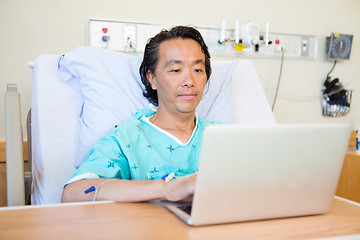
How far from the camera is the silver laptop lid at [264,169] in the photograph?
0.69 m

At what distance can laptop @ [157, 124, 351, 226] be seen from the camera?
69cm

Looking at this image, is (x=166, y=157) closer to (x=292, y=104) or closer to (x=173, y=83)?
(x=173, y=83)

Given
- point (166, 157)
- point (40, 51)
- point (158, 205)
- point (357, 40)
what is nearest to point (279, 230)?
point (158, 205)

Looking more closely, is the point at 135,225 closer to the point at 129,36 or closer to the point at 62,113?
the point at 62,113

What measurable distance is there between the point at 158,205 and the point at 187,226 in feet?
0.55

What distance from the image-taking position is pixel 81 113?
1552mm

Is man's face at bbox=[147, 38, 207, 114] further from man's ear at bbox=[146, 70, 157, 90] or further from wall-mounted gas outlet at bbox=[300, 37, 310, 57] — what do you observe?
wall-mounted gas outlet at bbox=[300, 37, 310, 57]

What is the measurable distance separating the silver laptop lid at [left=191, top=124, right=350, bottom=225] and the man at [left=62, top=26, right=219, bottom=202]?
0.44 meters

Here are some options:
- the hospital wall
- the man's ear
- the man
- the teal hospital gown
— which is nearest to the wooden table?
the man

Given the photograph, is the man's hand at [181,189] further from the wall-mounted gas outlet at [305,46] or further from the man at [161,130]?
the wall-mounted gas outlet at [305,46]

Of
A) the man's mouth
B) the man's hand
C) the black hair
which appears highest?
the black hair

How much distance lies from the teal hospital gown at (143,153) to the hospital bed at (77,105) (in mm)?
158

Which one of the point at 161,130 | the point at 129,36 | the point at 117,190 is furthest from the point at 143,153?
the point at 129,36

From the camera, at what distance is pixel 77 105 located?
1.55 meters
